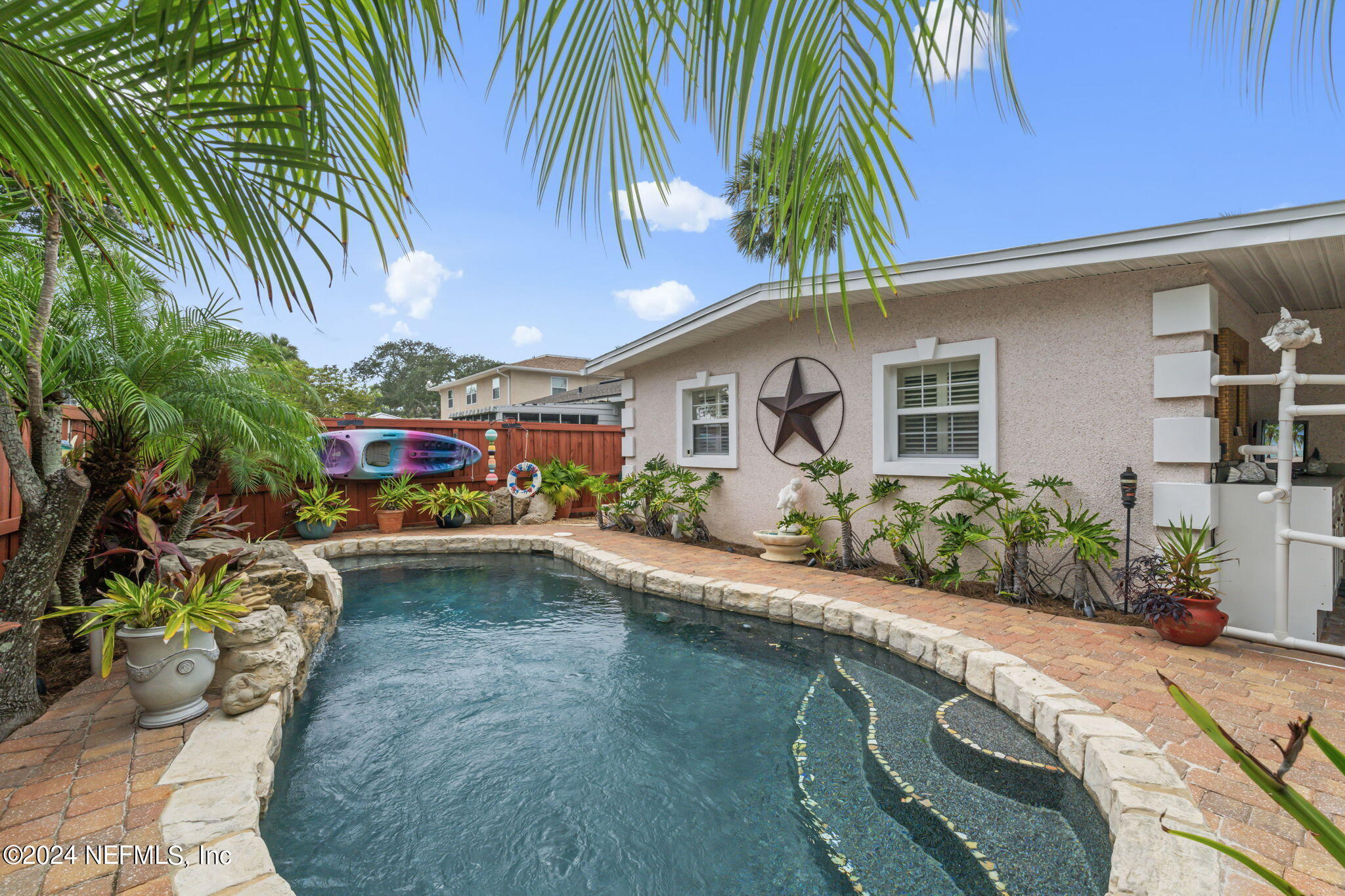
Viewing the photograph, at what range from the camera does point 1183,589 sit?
3.75 m

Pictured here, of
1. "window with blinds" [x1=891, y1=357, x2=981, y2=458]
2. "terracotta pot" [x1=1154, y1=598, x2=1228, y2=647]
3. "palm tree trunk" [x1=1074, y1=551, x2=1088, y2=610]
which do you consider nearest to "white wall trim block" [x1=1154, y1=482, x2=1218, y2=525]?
"palm tree trunk" [x1=1074, y1=551, x2=1088, y2=610]

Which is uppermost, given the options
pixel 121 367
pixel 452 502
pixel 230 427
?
pixel 121 367

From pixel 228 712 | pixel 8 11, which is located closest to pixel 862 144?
pixel 8 11

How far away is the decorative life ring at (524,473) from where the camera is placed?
9.59m

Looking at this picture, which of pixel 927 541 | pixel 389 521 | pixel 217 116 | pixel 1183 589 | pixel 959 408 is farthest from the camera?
pixel 389 521

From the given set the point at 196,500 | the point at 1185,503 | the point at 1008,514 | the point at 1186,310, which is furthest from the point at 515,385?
the point at 1185,503

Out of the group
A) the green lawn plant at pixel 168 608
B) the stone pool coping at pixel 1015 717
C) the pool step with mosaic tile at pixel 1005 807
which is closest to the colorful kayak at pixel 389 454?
the stone pool coping at pixel 1015 717

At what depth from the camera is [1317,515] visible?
12.0ft

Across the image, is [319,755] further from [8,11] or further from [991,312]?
[991,312]

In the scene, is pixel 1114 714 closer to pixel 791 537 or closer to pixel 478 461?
pixel 791 537

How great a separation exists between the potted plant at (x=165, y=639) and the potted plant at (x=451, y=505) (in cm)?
612

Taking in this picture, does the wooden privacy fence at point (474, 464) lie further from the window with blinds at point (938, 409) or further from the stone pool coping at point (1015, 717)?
Result: the window with blinds at point (938, 409)

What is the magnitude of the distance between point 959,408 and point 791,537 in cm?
212

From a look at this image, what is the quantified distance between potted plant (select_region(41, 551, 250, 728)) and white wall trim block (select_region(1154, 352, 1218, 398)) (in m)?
5.87
